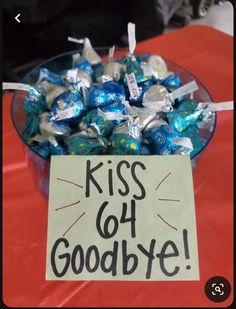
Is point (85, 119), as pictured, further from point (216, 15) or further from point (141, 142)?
point (216, 15)

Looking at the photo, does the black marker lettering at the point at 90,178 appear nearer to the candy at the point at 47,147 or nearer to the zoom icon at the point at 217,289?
the candy at the point at 47,147

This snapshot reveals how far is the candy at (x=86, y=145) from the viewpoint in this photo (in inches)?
21.0

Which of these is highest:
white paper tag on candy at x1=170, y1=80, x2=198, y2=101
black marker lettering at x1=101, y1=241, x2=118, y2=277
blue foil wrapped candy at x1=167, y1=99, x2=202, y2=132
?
white paper tag on candy at x1=170, y1=80, x2=198, y2=101

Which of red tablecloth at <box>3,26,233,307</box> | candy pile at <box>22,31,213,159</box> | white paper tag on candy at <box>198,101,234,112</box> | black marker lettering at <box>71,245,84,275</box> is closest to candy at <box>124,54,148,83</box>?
candy pile at <box>22,31,213,159</box>

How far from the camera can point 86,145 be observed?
535 mm

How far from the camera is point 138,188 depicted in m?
0.43

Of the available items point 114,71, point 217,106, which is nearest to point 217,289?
point 217,106

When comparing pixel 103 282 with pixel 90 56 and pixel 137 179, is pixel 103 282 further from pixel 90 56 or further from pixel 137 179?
pixel 90 56

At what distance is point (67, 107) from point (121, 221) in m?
0.23

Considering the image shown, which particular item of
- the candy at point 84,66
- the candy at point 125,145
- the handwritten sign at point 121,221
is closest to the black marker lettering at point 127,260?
the handwritten sign at point 121,221

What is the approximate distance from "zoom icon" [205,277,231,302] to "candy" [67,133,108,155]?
26cm

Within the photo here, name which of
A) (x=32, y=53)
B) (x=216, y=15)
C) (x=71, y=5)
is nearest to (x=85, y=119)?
(x=71, y=5)

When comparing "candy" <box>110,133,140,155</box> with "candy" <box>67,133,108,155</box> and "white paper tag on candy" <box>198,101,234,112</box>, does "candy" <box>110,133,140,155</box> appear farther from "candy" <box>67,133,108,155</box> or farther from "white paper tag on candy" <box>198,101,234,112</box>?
"white paper tag on candy" <box>198,101,234,112</box>

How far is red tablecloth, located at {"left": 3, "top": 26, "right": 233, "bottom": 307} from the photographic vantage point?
0.57 meters
